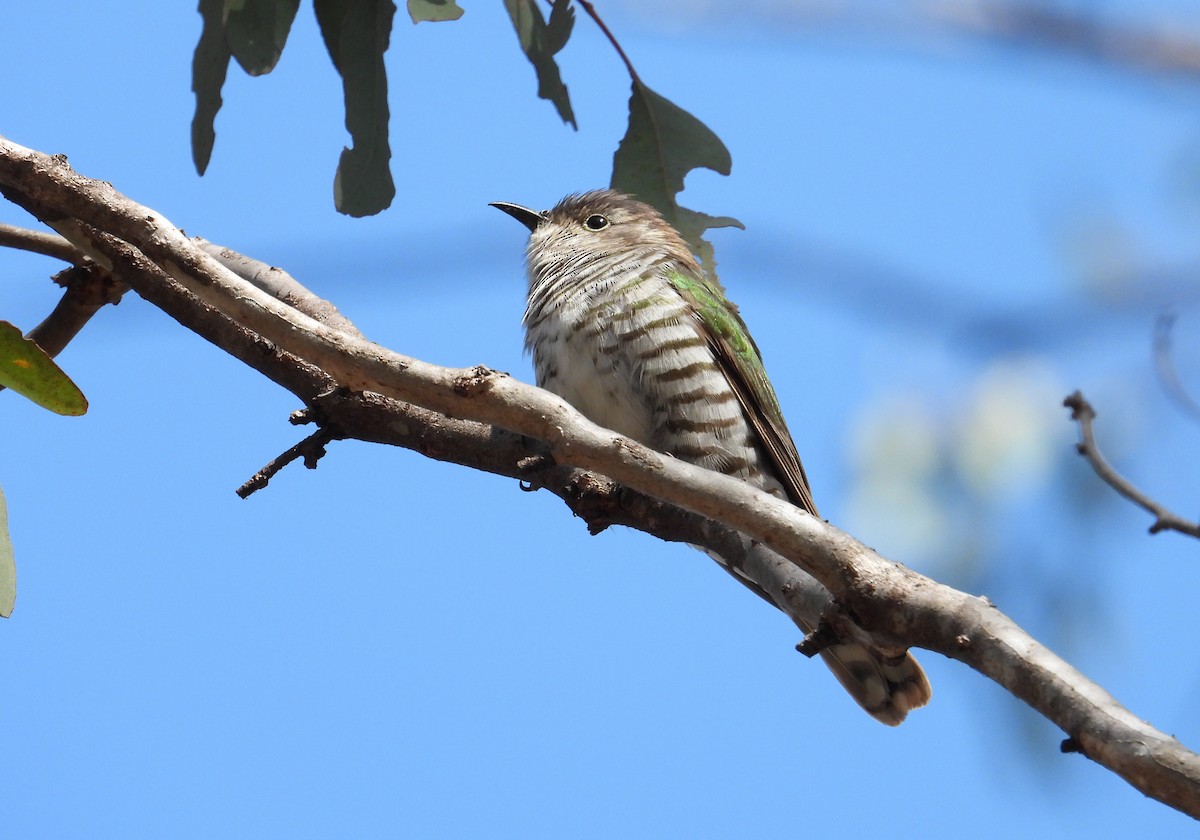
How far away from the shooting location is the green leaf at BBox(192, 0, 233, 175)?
2.97 m

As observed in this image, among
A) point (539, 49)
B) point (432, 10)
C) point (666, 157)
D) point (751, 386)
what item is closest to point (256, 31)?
point (432, 10)

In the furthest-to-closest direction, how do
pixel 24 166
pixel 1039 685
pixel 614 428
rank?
1. pixel 614 428
2. pixel 24 166
3. pixel 1039 685

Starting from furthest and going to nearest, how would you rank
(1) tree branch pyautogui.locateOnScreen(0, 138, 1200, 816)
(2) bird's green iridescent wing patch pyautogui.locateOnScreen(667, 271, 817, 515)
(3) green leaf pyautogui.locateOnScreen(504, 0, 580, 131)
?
(2) bird's green iridescent wing patch pyautogui.locateOnScreen(667, 271, 817, 515) → (3) green leaf pyautogui.locateOnScreen(504, 0, 580, 131) → (1) tree branch pyautogui.locateOnScreen(0, 138, 1200, 816)

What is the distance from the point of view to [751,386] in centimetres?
408

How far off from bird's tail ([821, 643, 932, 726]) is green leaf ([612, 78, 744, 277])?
1.26 metres

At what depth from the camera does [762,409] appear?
13.4 ft

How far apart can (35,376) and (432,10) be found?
4.50ft

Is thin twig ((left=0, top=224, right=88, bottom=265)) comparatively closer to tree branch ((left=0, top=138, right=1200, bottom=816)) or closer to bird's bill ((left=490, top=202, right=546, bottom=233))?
tree branch ((left=0, top=138, right=1200, bottom=816))

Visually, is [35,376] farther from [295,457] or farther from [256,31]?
[256,31]

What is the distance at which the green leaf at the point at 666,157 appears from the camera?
3613mm

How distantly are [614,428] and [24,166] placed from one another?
1.90 metres

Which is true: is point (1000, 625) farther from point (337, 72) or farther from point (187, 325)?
point (337, 72)

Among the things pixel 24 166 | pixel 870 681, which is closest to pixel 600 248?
pixel 870 681

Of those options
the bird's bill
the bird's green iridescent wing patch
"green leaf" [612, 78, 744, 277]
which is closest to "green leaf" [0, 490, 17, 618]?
"green leaf" [612, 78, 744, 277]
